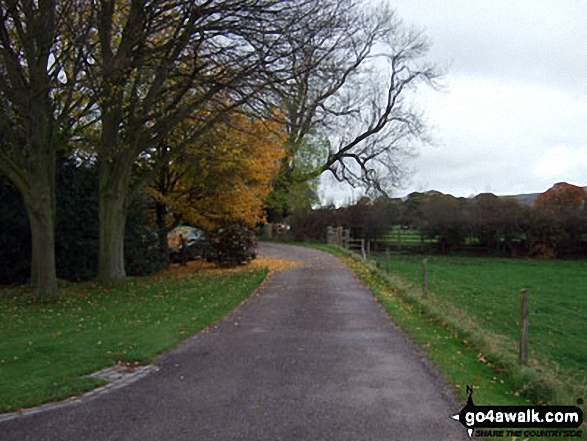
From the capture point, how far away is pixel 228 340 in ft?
31.1

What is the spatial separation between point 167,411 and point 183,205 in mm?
19078

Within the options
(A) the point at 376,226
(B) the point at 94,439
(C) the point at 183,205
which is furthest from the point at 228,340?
(A) the point at 376,226

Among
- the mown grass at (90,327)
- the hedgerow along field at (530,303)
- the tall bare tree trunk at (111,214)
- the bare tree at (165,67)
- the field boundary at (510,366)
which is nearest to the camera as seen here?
the field boundary at (510,366)

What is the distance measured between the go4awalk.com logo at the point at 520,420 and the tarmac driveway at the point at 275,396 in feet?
0.64

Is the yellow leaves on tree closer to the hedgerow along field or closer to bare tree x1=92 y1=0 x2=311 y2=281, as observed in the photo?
bare tree x1=92 y1=0 x2=311 y2=281

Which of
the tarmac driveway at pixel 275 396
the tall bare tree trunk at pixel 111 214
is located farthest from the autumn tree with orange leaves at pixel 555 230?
the tarmac driveway at pixel 275 396

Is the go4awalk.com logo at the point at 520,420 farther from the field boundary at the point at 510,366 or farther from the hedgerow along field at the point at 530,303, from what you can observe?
the hedgerow along field at the point at 530,303

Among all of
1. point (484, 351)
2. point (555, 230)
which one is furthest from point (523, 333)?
point (555, 230)

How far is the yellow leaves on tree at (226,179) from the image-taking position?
71.3ft

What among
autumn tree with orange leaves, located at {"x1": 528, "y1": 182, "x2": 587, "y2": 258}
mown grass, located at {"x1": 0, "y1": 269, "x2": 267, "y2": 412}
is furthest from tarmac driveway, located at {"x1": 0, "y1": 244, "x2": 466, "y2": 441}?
autumn tree with orange leaves, located at {"x1": 528, "y1": 182, "x2": 587, "y2": 258}

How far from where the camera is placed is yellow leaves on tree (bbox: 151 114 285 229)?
21719 millimetres

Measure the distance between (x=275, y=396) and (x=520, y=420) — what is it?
2453 mm

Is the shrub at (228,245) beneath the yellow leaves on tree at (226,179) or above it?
beneath

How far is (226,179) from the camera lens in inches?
918
